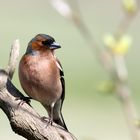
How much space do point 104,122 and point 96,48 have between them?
9839mm

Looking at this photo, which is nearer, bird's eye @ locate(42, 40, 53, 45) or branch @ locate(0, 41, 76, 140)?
branch @ locate(0, 41, 76, 140)

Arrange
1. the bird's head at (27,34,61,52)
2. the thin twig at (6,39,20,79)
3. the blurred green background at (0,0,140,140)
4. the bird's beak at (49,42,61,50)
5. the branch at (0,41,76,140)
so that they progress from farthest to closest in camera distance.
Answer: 1. the blurred green background at (0,0,140,140)
2. the bird's head at (27,34,61,52)
3. the bird's beak at (49,42,61,50)
4. the thin twig at (6,39,20,79)
5. the branch at (0,41,76,140)

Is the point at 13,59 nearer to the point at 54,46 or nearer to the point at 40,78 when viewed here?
the point at 54,46

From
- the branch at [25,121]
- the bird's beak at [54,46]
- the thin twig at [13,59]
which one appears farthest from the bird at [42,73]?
the branch at [25,121]

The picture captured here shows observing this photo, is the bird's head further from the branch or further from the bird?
the branch

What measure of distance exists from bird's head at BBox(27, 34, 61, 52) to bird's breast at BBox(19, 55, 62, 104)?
8cm

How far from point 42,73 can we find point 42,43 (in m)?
0.22

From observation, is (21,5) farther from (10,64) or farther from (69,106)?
(10,64)

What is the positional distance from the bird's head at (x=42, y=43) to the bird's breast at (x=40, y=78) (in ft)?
0.25

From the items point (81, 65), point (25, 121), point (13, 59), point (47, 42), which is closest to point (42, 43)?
point (47, 42)

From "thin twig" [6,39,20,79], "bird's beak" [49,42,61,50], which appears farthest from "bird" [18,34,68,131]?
"thin twig" [6,39,20,79]

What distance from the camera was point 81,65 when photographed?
17172mm

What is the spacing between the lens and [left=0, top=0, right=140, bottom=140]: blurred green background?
12102 mm

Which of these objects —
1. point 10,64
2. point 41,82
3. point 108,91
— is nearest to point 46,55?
point 41,82
